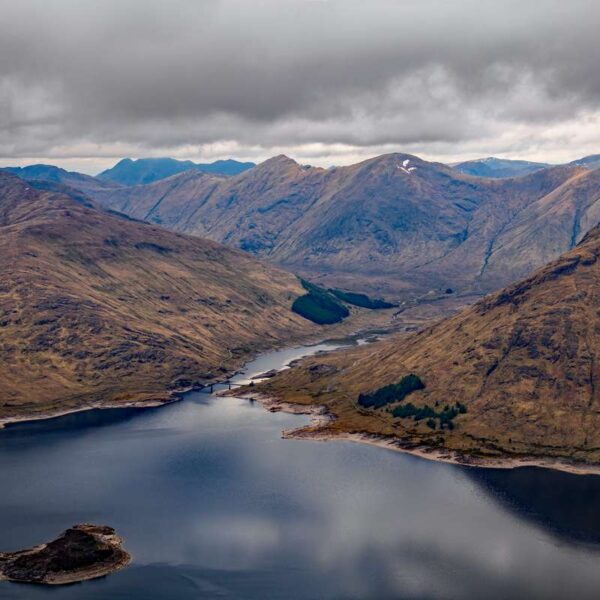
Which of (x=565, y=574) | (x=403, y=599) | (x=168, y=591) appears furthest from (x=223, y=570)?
(x=565, y=574)

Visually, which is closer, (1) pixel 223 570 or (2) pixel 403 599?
(2) pixel 403 599

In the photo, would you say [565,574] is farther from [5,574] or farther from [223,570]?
[5,574]

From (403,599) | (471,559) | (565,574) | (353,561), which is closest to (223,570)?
(353,561)

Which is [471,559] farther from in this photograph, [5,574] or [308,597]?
[5,574]

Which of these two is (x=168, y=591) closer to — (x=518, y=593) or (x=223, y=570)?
(x=223, y=570)

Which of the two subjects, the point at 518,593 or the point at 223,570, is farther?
the point at 223,570

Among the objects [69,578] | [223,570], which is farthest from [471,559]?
[69,578]

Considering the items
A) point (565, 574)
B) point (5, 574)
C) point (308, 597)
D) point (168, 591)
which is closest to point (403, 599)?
point (308, 597)
